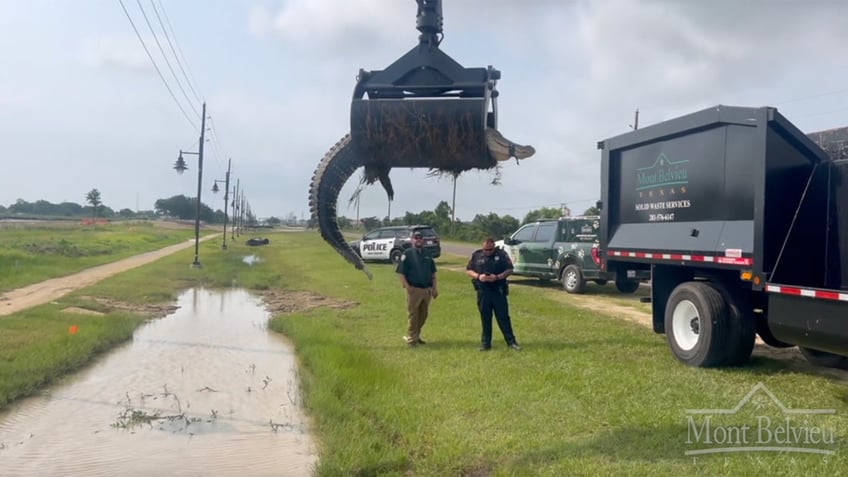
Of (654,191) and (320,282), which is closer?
(654,191)

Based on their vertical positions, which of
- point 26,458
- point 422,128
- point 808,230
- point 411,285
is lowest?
point 26,458

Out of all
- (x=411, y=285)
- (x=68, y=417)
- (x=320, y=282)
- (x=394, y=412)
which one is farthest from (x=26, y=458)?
(x=320, y=282)

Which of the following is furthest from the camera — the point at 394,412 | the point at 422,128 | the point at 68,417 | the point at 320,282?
the point at 320,282

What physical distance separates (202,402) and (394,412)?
2.43m

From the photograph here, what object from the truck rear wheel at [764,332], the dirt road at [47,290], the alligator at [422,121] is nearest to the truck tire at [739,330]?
the truck rear wheel at [764,332]

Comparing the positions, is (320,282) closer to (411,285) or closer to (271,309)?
(271,309)

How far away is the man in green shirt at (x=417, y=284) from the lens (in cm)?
1009

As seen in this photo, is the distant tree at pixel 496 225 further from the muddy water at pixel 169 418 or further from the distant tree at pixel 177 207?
the distant tree at pixel 177 207

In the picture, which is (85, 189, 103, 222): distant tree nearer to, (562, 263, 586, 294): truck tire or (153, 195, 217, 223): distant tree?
(153, 195, 217, 223): distant tree

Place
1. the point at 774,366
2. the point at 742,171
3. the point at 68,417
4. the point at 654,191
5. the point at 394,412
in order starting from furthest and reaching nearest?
the point at 654,191
the point at 774,366
the point at 742,171
the point at 68,417
the point at 394,412

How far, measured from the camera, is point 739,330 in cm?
789

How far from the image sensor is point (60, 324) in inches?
471

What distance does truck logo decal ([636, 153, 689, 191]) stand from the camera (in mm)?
8609

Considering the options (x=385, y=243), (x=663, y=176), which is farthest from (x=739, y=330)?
(x=385, y=243)
